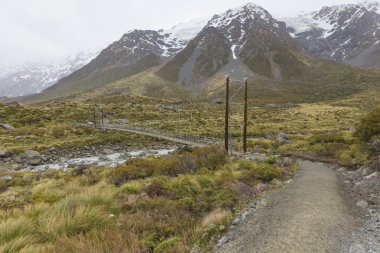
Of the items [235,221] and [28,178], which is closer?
[235,221]

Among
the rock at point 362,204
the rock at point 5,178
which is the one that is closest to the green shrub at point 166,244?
the rock at point 362,204

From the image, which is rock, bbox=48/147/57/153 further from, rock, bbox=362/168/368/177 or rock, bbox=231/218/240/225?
rock, bbox=231/218/240/225

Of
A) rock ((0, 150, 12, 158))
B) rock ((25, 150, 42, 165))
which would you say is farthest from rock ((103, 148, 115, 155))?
rock ((0, 150, 12, 158))

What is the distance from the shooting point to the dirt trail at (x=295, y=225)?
24.9 ft

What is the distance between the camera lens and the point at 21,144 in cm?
5122

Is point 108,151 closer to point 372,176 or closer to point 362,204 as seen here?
point 372,176

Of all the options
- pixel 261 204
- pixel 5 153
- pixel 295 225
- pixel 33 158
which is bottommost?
pixel 33 158

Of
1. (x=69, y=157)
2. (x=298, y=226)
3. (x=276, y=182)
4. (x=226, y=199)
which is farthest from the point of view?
(x=69, y=157)

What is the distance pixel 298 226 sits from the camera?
8883 mm

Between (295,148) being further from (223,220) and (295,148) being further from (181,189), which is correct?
(223,220)

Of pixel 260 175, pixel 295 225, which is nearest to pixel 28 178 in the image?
pixel 260 175

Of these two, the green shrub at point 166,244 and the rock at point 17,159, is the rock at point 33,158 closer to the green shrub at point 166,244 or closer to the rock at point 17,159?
the rock at point 17,159

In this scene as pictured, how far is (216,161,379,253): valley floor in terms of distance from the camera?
761 centimetres

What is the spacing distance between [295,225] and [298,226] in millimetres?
101
